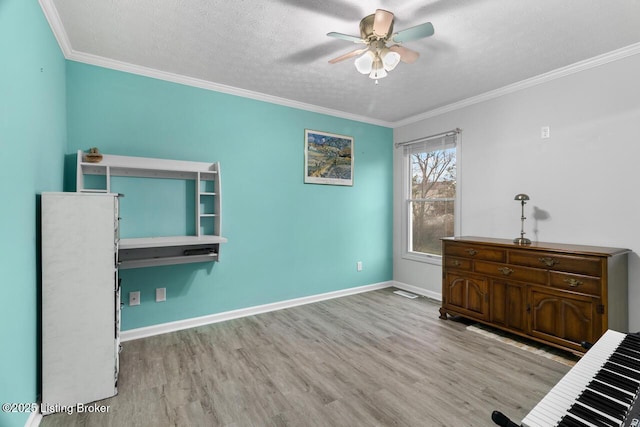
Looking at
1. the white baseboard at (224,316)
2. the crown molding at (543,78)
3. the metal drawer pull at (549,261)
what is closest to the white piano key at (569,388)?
the metal drawer pull at (549,261)

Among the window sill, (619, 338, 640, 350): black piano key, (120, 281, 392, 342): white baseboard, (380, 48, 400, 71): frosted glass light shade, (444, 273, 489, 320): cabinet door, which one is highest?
(380, 48, 400, 71): frosted glass light shade

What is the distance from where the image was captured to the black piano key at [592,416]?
775 millimetres

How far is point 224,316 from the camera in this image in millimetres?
3377

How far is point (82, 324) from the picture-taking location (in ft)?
6.43

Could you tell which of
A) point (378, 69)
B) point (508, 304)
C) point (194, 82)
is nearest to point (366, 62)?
point (378, 69)

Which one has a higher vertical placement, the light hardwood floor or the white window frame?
the white window frame

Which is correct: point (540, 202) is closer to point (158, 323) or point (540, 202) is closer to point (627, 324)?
point (627, 324)

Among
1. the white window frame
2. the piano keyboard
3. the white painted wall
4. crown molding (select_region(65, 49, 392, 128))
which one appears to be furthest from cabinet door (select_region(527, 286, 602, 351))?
crown molding (select_region(65, 49, 392, 128))

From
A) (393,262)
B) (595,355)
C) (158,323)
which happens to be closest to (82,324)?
(158,323)

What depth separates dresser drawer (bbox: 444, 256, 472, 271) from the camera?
10.6 feet

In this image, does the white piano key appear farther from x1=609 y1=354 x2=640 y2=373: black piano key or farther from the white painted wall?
the white painted wall

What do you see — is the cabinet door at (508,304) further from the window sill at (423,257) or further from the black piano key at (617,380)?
the black piano key at (617,380)

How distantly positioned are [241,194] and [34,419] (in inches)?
92.3

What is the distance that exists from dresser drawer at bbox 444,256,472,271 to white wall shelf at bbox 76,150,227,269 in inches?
96.1
